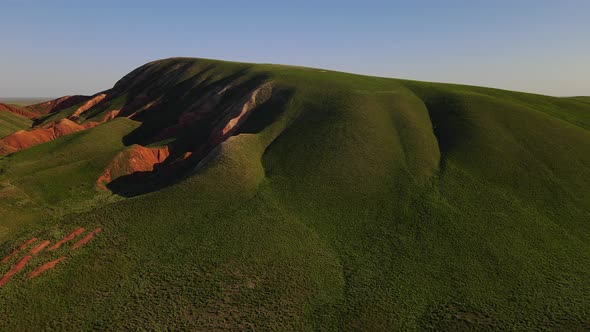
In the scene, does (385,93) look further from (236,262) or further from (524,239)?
(236,262)

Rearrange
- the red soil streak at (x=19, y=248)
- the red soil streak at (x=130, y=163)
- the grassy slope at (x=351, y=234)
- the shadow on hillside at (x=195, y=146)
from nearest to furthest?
the grassy slope at (x=351, y=234)
the red soil streak at (x=19, y=248)
the shadow on hillside at (x=195, y=146)
the red soil streak at (x=130, y=163)

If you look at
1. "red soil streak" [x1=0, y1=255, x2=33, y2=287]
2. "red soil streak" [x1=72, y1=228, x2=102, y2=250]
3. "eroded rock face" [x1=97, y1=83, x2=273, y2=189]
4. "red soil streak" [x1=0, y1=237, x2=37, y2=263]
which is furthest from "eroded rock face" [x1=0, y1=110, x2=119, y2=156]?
"red soil streak" [x1=0, y1=255, x2=33, y2=287]

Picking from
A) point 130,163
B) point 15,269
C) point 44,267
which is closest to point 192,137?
point 130,163

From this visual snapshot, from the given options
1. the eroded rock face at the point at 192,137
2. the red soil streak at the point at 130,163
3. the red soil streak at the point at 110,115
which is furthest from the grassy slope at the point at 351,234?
the red soil streak at the point at 110,115

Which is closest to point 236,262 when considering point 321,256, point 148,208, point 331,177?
point 321,256

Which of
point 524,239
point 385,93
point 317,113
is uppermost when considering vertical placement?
point 385,93

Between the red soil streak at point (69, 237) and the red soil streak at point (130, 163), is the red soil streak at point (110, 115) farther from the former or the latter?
the red soil streak at point (69, 237)
